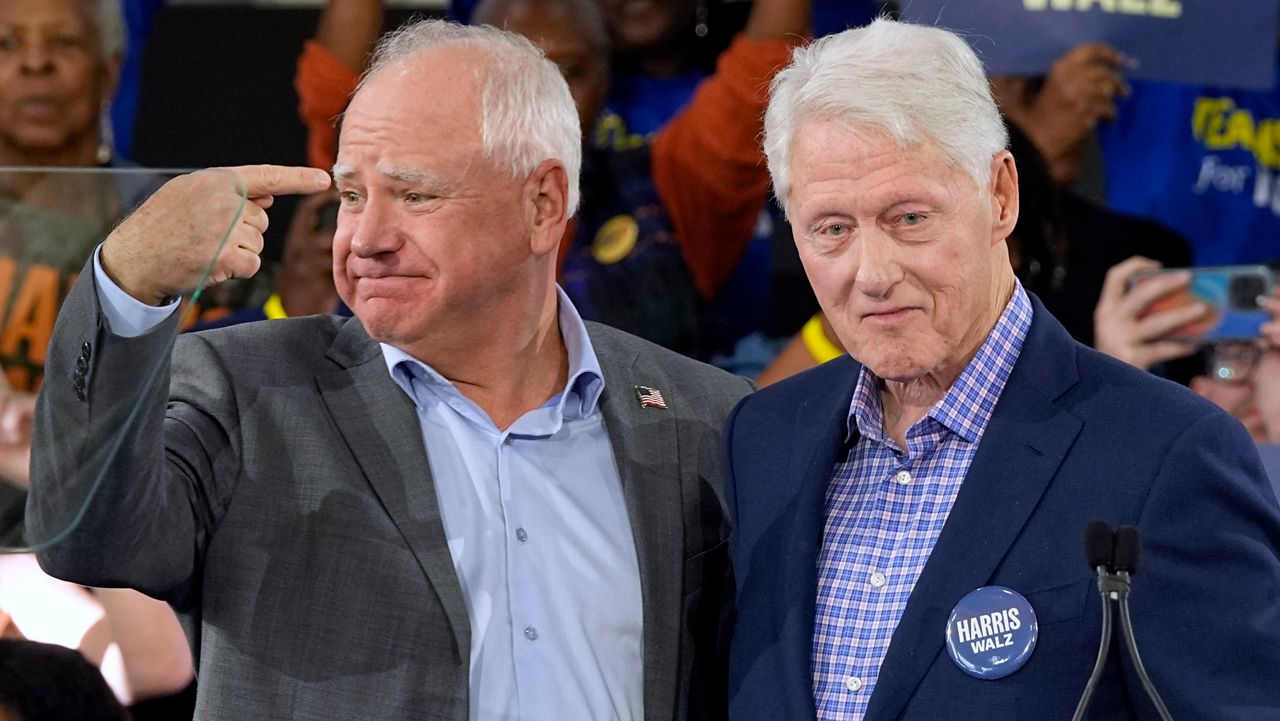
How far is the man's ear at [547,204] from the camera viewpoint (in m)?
2.43

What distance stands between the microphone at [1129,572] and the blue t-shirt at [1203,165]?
2774 mm

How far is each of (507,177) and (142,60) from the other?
1.64 metres

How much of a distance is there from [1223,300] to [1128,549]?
2404 millimetres

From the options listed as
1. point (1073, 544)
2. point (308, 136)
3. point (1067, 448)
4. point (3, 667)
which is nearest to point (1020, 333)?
point (1067, 448)

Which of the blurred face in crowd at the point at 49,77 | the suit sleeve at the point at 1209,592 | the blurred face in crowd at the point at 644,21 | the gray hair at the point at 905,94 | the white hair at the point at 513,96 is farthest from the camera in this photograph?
the blurred face in crowd at the point at 644,21

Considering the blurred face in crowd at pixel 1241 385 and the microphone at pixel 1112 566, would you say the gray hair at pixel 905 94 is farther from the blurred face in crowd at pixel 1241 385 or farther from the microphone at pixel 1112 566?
the blurred face in crowd at pixel 1241 385

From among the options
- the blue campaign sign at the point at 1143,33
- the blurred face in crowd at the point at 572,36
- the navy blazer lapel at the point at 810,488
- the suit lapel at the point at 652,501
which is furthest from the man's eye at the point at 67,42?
the navy blazer lapel at the point at 810,488

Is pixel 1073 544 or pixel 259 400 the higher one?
pixel 1073 544

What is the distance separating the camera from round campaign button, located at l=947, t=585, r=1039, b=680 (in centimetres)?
179

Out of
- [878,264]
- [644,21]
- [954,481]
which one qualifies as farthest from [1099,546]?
[644,21]

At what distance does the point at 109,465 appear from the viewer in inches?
73.2

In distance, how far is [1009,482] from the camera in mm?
1894

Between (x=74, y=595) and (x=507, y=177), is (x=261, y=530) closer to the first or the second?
(x=507, y=177)

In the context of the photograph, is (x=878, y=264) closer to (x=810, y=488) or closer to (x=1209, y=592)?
(x=810, y=488)
